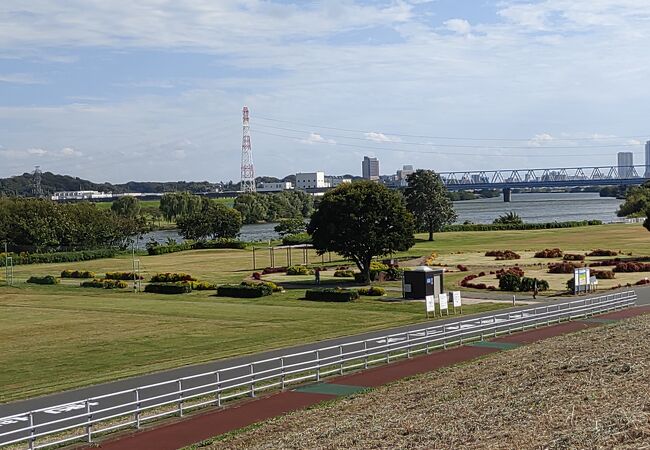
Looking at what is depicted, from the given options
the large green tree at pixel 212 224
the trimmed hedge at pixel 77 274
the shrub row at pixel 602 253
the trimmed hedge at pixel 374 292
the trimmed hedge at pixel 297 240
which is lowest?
the trimmed hedge at pixel 374 292

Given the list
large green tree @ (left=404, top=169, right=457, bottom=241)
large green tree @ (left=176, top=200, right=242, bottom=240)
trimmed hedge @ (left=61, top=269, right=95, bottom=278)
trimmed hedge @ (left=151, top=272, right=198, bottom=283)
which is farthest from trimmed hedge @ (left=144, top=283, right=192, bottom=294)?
large green tree @ (left=176, top=200, right=242, bottom=240)

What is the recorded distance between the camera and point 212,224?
140500mm

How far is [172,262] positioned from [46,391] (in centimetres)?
7074

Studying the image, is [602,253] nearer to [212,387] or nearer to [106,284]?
[106,284]

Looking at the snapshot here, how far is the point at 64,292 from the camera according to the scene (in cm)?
6912

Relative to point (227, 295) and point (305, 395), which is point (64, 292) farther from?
point (305, 395)

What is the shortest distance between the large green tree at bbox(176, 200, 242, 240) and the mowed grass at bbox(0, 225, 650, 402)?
57.0 meters

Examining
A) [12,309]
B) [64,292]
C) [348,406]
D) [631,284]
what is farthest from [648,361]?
[64,292]

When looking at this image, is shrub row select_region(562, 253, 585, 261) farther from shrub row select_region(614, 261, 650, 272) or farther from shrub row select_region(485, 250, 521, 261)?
shrub row select_region(614, 261, 650, 272)

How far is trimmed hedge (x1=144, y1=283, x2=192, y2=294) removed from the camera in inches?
2606

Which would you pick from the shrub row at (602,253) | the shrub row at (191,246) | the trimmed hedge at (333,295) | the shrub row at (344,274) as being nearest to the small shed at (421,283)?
the trimmed hedge at (333,295)

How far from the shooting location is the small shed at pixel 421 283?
56.3 m

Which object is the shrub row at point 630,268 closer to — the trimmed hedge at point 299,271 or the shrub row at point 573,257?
the shrub row at point 573,257

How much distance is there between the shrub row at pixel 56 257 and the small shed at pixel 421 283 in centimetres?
6324
